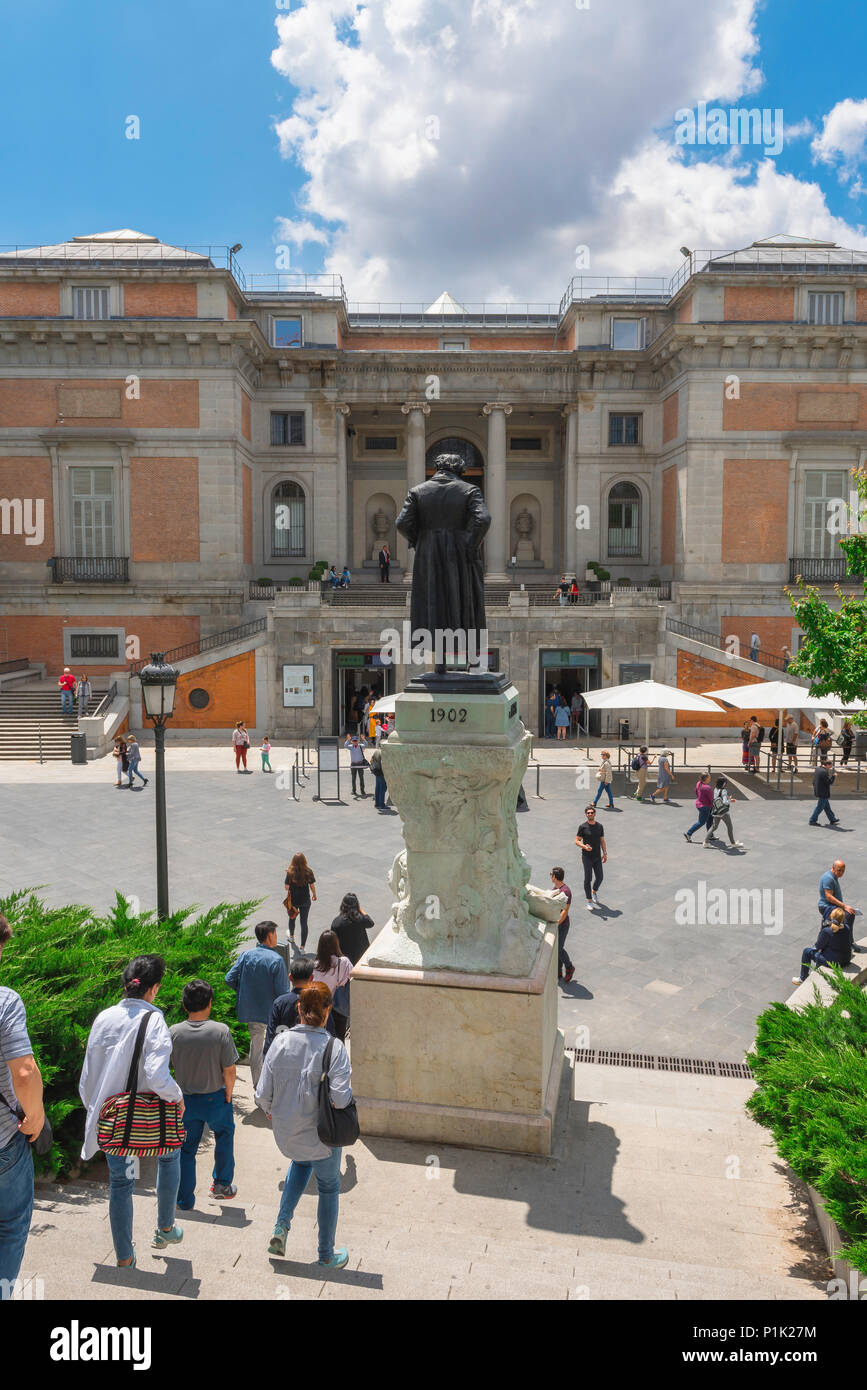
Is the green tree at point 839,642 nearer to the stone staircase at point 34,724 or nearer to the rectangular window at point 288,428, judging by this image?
the stone staircase at point 34,724

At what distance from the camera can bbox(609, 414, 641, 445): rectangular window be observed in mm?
37375

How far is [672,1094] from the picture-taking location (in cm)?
820

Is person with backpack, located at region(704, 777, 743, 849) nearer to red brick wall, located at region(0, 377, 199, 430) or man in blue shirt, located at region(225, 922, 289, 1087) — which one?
man in blue shirt, located at region(225, 922, 289, 1087)

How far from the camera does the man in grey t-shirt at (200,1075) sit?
5348mm

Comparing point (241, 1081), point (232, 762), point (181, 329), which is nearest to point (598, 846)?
point (241, 1081)

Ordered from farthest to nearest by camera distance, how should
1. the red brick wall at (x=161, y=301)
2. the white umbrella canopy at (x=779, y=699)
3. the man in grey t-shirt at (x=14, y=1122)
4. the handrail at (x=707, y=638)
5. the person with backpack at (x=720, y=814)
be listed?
1. the red brick wall at (x=161, y=301)
2. the handrail at (x=707, y=638)
3. the white umbrella canopy at (x=779, y=699)
4. the person with backpack at (x=720, y=814)
5. the man in grey t-shirt at (x=14, y=1122)

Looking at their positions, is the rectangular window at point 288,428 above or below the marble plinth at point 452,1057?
above

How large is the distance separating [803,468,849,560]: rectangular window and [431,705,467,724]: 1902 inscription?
3052cm

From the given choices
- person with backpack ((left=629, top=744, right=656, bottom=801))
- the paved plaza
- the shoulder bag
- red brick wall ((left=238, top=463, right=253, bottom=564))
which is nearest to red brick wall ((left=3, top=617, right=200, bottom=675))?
red brick wall ((left=238, top=463, right=253, bottom=564))

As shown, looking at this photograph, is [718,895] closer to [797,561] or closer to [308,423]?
[797,561]

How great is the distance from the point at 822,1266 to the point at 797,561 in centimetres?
3113

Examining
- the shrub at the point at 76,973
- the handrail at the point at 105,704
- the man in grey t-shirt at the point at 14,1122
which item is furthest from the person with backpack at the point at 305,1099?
the handrail at the point at 105,704

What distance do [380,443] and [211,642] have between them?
14525 mm

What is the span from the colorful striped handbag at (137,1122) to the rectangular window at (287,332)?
1437 inches
